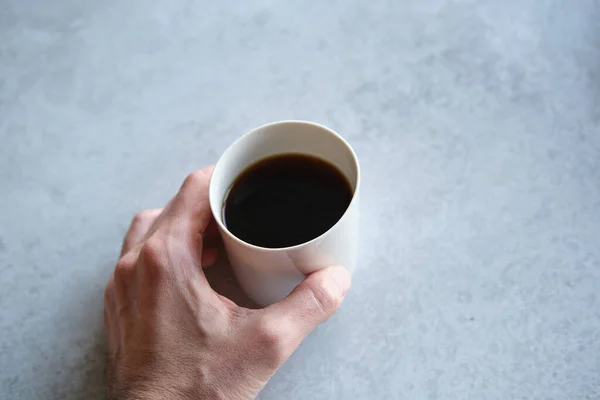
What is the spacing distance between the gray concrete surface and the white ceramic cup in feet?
0.40

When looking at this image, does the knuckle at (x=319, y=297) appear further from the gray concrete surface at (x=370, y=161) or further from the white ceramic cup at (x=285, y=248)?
the gray concrete surface at (x=370, y=161)

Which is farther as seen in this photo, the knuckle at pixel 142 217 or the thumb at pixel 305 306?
the knuckle at pixel 142 217

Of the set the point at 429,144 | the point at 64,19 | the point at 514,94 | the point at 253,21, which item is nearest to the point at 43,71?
the point at 64,19

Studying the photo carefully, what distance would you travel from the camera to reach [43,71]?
0.92m

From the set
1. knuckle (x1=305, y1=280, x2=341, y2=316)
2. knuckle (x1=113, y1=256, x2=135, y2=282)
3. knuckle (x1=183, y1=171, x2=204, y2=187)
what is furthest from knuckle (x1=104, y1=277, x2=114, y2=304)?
knuckle (x1=305, y1=280, x2=341, y2=316)

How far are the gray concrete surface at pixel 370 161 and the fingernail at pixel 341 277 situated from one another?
11 centimetres

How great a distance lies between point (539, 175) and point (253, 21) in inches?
19.4

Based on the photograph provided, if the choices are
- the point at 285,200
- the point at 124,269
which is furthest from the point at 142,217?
the point at 285,200

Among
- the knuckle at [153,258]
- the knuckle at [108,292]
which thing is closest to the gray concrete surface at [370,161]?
the knuckle at [108,292]

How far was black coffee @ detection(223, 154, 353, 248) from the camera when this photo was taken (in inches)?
23.6

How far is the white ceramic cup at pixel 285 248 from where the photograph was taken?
0.53 meters

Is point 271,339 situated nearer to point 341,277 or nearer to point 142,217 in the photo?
point 341,277

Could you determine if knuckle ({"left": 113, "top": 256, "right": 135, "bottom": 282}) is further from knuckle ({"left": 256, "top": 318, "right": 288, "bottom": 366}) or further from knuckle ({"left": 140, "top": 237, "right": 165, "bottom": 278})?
knuckle ({"left": 256, "top": 318, "right": 288, "bottom": 366})

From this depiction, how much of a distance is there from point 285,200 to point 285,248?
12cm
